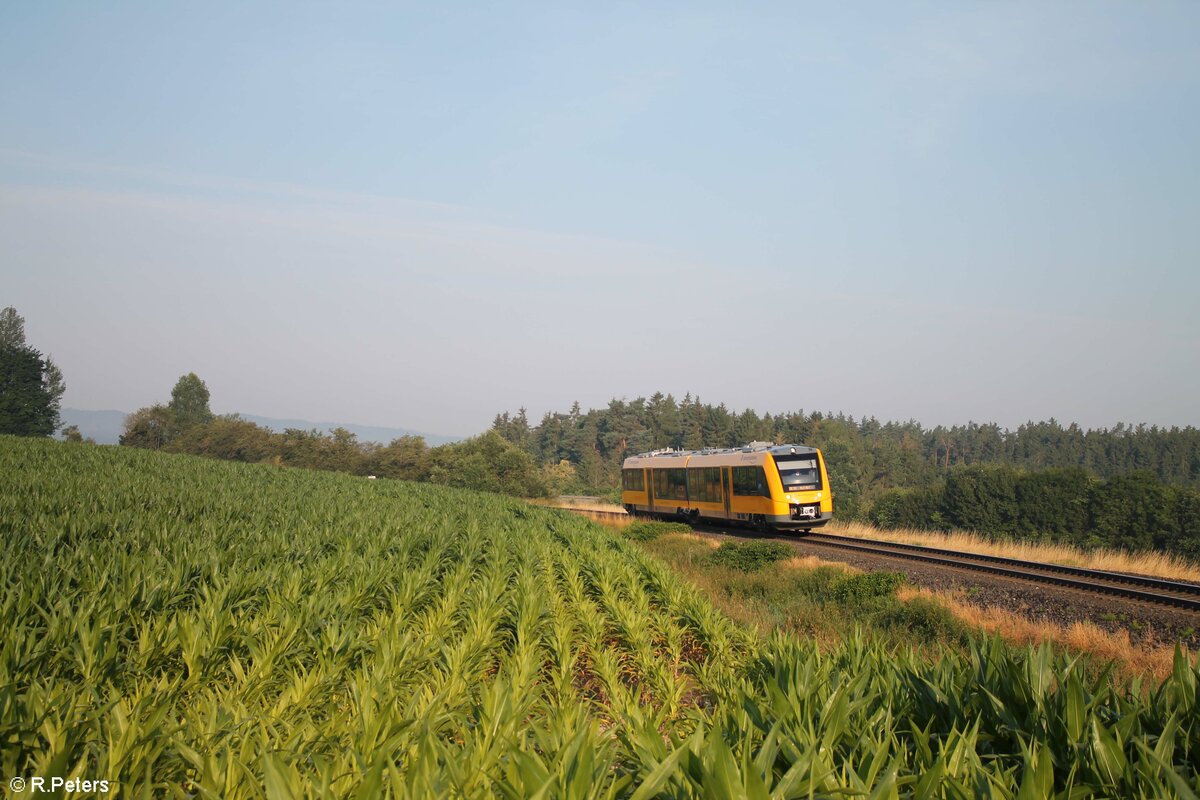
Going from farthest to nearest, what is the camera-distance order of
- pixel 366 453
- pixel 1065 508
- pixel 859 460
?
pixel 859 460
pixel 366 453
pixel 1065 508

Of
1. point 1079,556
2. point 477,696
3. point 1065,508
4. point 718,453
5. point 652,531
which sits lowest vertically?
point 1065,508

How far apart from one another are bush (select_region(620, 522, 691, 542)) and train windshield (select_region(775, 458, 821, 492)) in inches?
143

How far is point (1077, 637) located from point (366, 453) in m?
70.7

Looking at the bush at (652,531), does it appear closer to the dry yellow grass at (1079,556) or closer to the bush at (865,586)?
the dry yellow grass at (1079,556)

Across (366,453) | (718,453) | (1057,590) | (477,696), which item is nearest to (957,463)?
(366,453)

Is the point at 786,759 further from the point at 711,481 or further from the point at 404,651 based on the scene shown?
the point at 711,481

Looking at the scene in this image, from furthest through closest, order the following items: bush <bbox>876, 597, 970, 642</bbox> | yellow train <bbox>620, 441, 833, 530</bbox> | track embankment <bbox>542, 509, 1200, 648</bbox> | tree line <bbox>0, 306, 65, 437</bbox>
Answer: tree line <bbox>0, 306, 65, 437</bbox>, yellow train <bbox>620, 441, 833, 530</bbox>, track embankment <bbox>542, 509, 1200, 648</bbox>, bush <bbox>876, 597, 970, 642</bbox>

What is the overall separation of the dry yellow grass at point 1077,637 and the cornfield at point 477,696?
1887mm

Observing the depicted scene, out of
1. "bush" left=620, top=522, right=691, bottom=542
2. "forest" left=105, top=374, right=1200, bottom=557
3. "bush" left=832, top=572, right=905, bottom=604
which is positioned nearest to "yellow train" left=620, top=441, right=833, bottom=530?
"bush" left=620, top=522, right=691, bottom=542

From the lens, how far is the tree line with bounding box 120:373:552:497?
5996cm

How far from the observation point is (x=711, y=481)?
94.4ft

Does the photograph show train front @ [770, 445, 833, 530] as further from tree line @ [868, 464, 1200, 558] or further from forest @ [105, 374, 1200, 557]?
tree line @ [868, 464, 1200, 558]

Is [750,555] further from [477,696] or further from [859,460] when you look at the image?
[859,460]

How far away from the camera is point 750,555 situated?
1866 centimetres
